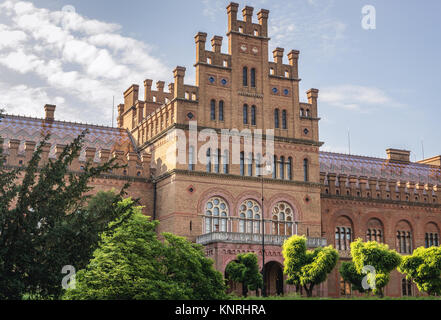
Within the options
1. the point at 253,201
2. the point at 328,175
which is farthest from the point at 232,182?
the point at 328,175

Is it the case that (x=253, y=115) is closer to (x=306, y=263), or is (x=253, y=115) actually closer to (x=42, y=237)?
(x=306, y=263)

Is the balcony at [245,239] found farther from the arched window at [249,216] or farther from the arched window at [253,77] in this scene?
the arched window at [253,77]

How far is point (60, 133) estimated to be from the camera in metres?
54.4

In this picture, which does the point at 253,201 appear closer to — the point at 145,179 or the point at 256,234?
the point at 256,234

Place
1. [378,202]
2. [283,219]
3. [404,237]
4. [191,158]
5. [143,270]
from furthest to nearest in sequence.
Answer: [404,237] < [378,202] < [283,219] < [191,158] < [143,270]

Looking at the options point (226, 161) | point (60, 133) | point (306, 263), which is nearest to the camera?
point (306, 263)

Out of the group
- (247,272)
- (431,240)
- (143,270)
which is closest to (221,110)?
(247,272)

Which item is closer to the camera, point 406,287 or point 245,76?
point 245,76

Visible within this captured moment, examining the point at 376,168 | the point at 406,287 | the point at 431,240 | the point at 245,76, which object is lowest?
the point at 406,287

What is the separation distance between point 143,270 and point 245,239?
16911mm

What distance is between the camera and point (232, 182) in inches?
1879

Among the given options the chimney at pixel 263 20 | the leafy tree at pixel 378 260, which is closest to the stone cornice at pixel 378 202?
the leafy tree at pixel 378 260

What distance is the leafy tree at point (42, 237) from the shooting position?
15.1 metres
